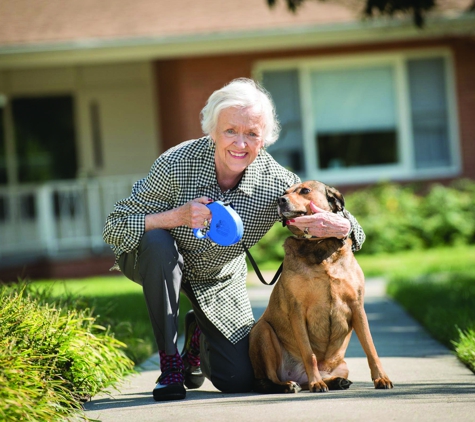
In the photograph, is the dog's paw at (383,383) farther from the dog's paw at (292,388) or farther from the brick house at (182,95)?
the brick house at (182,95)

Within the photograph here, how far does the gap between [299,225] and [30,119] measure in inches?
423

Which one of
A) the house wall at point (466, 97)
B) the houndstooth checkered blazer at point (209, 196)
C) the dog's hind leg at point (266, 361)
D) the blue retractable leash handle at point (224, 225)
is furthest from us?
the house wall at point (466, 97)

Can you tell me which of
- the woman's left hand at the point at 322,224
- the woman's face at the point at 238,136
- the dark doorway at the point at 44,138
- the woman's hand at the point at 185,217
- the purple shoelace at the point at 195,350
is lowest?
the purple shoelace at the point at 195,350

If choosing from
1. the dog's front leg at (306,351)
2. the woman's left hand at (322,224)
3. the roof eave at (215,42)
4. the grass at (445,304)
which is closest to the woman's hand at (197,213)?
the woman's left hand at (322,224)

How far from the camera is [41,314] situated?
4711mm

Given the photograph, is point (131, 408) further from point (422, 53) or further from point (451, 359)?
point (422, 53)

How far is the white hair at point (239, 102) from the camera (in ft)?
15.3

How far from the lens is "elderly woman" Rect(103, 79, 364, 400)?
451cm

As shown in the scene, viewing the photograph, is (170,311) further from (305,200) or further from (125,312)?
(125,312)

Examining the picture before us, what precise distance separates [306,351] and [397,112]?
32.3 feet

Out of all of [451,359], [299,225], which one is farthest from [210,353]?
[451,359]

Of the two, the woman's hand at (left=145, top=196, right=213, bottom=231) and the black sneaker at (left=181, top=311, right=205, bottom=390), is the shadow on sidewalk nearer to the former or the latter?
the black sneaker at (left=181, top=311, right=205, bottom=390)

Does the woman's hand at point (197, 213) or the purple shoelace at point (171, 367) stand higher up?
the woman's hand at point (197, 213)

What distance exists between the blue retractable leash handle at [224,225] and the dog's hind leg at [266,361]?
62cm
